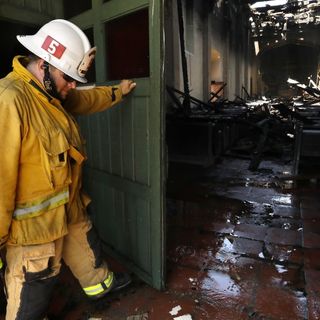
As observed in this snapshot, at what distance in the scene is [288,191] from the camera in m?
5.18

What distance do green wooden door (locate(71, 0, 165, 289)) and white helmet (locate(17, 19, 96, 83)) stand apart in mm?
489

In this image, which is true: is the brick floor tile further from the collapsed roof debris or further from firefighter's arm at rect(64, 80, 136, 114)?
the collapsed roof debris


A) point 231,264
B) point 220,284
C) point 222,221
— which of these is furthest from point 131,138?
point 222,221

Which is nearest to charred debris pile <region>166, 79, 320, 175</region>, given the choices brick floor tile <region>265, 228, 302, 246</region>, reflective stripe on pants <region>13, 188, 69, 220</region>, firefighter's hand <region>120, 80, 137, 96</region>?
brick floor tile <region>265, 228, 302, 246</region>

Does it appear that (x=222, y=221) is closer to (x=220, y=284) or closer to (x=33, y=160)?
(x=220, y=284)

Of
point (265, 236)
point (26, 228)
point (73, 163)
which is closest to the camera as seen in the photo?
point (26, 228)

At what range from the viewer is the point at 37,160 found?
1.88m

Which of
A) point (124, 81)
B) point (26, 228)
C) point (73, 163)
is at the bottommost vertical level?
point (26, 228)

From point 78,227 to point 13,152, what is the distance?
0.84m

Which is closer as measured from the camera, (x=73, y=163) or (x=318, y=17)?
(x=73, y=163)

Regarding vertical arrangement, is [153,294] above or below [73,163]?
below

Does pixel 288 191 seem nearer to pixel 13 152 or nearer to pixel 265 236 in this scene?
pixel 265 236

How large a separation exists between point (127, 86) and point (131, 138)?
0.39 metres

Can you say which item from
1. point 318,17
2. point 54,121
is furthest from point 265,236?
point 318,17
